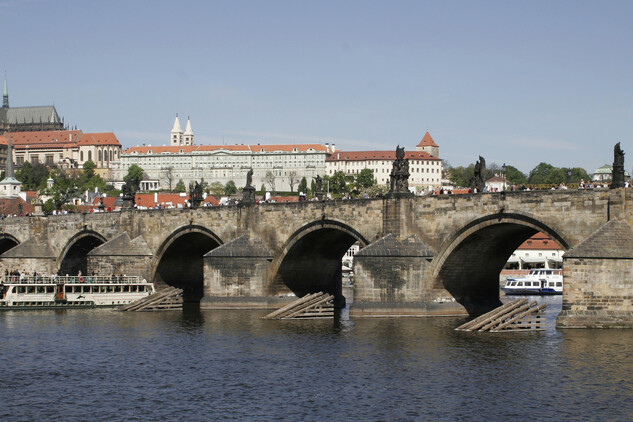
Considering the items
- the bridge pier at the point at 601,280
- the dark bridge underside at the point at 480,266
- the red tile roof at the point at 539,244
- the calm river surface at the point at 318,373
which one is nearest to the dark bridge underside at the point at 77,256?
the calm river surface at the point at 318,373

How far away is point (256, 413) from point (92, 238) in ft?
180

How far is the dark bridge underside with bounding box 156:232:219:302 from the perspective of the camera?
240 feet

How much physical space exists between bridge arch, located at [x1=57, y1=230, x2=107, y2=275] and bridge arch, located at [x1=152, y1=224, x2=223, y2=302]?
9.75 metres

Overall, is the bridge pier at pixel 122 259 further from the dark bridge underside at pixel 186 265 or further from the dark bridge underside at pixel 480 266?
the dark bridge underside at pixel 480 266

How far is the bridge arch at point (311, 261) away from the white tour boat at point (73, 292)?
39.3ft

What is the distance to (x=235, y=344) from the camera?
46.1 meters

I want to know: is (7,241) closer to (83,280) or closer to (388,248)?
(83,280)

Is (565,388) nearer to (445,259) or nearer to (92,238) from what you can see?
(445,259)

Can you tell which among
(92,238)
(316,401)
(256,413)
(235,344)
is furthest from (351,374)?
(92,238)

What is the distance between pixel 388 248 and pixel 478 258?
16.5ft

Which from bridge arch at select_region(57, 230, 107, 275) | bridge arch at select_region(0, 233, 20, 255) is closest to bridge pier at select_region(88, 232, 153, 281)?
bridge arch at select_region(57, 230, 107, 275)

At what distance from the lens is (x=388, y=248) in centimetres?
5300

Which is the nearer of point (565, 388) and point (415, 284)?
point (565, 388)

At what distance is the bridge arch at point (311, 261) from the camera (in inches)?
2419
